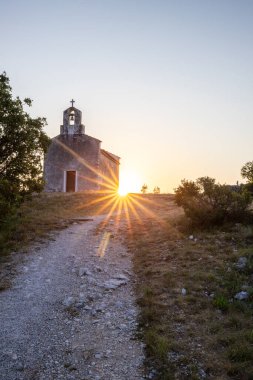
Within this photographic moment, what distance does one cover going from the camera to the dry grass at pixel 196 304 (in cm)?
→ 672

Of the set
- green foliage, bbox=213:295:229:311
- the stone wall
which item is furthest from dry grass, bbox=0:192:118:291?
green foliage, bbox=213:295:229:311

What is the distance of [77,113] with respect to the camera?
35719 millimetres

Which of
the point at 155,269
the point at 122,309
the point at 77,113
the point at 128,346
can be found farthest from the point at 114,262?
the point at 77,113

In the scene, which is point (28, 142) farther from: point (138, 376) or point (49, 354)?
point (138, 376)

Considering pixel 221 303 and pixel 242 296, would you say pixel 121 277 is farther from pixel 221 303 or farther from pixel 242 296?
pixel 242 296

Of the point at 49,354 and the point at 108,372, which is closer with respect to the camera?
the point at 108,372

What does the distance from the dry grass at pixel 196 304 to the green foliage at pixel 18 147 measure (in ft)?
18.7

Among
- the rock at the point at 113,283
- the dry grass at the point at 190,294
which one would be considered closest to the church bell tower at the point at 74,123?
the dry grass at the point at 190,294

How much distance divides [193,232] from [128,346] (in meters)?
8.52

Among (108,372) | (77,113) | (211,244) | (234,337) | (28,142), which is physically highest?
(77,113)

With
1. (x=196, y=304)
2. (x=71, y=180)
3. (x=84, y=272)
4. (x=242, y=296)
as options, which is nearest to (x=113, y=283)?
(x=84, y=272)

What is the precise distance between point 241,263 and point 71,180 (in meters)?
27.6

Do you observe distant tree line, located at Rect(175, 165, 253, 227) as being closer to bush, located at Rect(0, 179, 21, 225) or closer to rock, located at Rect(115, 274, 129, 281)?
rock, located at Rect(115, 274, 129, 281)

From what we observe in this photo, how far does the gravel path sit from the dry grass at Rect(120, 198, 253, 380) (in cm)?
55
